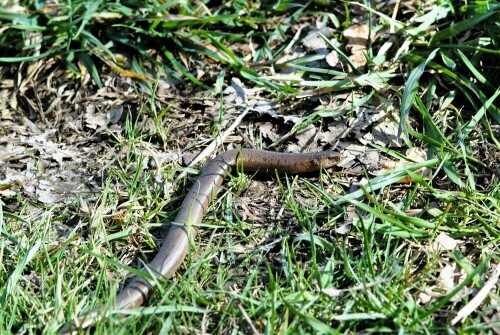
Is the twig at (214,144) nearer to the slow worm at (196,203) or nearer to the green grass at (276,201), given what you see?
the green grass at (276,201)

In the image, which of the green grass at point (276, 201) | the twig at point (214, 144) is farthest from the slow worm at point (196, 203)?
the twig at point (214, 144)

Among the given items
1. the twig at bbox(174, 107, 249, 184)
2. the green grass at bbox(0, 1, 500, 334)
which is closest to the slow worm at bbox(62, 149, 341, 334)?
the green grass at bbox(0, 1, 500, 334)

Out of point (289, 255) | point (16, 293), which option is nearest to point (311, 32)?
point (289, 255)

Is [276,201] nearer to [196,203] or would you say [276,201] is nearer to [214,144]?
[196,203]

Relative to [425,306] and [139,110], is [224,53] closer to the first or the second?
[139,110]

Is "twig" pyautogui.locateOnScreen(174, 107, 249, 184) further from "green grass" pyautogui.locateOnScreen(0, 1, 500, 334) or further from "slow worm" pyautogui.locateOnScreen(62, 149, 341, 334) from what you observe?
"slow worm" pyautogui.locateOnScreen(62, 149, 341, 334)

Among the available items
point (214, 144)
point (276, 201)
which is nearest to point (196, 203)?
point (276, 201)
